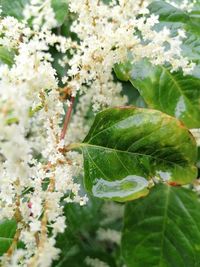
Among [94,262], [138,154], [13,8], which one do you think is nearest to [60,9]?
[13,8]

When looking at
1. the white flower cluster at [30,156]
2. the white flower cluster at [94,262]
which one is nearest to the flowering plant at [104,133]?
the white flower cluster at [30,156]

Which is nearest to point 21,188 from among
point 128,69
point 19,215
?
point 19,215

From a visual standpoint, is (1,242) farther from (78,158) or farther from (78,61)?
(78,61)

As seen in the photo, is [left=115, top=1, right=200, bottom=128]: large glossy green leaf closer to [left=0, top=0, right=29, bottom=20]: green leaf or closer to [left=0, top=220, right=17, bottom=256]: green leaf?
[left=0, top=0, right=29, bottom=20]: green leaf

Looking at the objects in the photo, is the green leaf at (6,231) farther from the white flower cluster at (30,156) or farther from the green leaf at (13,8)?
the green leaf at (13,8)

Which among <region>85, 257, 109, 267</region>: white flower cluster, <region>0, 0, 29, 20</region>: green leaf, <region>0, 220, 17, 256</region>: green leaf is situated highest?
<region>0, 0, 29, 20</region>: green leaf

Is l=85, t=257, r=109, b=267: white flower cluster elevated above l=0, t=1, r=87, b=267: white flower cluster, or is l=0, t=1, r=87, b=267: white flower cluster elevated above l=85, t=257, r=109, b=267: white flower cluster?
l=0, t=1, r=87, b=267: white flower cluster

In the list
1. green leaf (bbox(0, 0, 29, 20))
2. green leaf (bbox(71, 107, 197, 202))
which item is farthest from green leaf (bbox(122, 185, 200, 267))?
green leaf (bbox(0, 0, 29, 20))

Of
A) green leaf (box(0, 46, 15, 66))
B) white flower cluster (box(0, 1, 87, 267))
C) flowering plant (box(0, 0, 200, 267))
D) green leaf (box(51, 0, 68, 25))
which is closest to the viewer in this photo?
white flower cluster (box(0, 1, 87, 267))

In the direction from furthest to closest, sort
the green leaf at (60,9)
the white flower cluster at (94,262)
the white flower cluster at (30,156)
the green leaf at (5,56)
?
the white flower cluster at (94,262) < the green leaf at (60,9) < the green leaf at (5,56) < the white flower cluster at (30,156)
